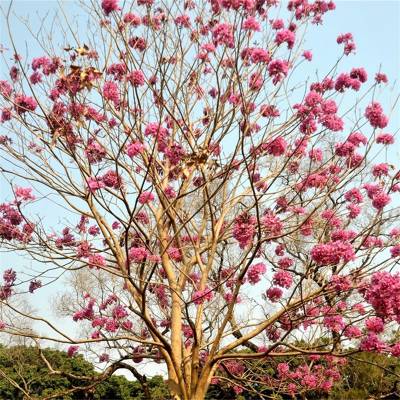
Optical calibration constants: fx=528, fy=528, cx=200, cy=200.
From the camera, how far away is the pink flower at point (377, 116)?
5.59 m

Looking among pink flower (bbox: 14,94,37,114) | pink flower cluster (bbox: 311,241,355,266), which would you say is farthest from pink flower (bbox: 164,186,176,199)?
pink flower cluster (bbox: 311,241,355,266)

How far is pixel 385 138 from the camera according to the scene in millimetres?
6059

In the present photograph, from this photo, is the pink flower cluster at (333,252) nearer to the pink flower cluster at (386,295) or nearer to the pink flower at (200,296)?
the pink flower cluster at (386,295)

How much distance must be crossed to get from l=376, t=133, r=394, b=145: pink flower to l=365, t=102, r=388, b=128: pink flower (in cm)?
46

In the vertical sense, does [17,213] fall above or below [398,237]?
above

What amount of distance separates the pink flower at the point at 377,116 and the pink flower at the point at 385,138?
46 cm

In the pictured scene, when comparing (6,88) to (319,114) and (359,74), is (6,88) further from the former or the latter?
(359,74)

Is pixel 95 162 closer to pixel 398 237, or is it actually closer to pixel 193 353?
pixel 193 353

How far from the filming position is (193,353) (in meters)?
5.89

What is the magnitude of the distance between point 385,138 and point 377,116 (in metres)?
0.56

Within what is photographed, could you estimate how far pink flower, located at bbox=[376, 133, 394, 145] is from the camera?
604 cm

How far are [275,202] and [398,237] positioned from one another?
1.62 m

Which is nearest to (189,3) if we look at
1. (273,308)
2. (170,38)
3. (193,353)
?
(170,38)

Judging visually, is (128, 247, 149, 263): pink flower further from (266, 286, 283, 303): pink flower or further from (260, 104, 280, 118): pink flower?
(260, 104, 280, 118): pink flower
